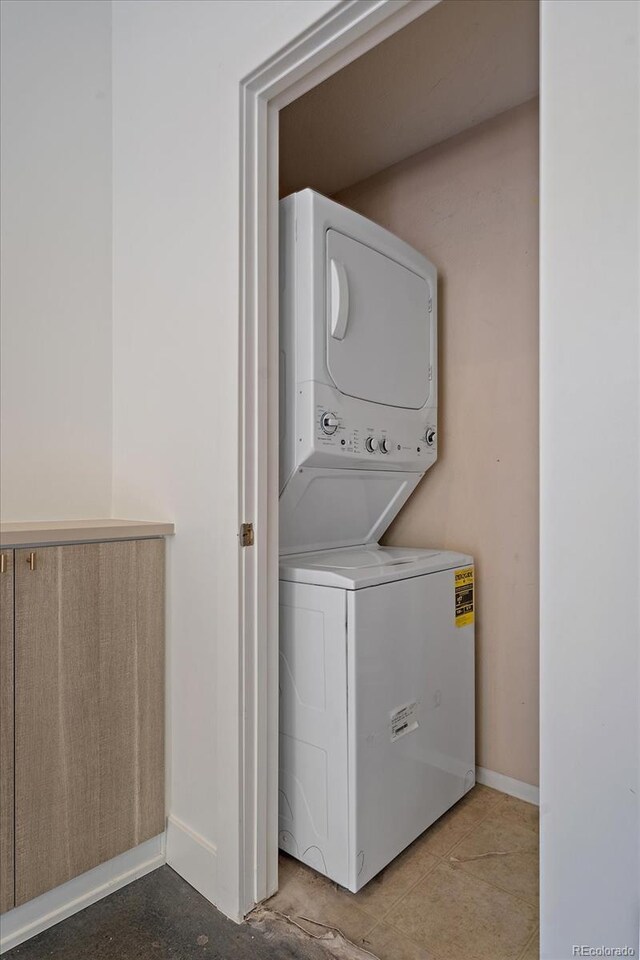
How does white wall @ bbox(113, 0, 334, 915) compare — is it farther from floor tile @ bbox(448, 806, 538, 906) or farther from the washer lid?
floor tile @ bbox(448, 806, 538, 906)

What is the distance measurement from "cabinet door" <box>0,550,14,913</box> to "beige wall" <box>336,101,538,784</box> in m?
1.59

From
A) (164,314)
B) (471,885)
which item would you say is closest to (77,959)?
(471,885)

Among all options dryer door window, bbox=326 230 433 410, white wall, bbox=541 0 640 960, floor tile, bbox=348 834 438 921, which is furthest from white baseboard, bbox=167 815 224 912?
dryer door window, bbox=326 230 433 410

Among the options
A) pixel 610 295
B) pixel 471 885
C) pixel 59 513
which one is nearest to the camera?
pixel 610 295

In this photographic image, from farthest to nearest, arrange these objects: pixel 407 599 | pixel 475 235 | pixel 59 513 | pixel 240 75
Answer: pixel 475 235
pixel 59 513
pixel 407 599
pixel 240 75

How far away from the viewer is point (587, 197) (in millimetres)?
877

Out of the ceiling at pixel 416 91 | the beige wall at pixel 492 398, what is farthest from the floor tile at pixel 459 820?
the ceiling at pixel 416 91

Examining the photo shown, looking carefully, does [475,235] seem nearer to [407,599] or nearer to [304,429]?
[304,429]

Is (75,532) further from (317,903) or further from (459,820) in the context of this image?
(459,820)

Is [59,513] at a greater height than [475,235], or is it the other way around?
[475,235]

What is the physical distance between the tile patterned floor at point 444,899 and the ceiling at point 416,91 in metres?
2.52

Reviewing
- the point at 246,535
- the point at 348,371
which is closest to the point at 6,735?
the point at 246,535

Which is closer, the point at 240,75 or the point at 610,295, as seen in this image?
the point at 610,295

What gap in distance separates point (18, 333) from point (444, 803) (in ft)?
6.83
